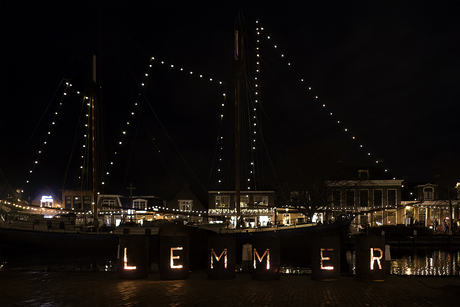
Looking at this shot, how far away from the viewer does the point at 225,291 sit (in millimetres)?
10055

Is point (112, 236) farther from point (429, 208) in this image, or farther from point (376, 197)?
point (429, 208)

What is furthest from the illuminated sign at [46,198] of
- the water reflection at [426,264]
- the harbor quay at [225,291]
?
the harbor quay at [225,291]

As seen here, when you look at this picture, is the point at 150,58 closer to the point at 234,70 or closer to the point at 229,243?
the point at 234,70

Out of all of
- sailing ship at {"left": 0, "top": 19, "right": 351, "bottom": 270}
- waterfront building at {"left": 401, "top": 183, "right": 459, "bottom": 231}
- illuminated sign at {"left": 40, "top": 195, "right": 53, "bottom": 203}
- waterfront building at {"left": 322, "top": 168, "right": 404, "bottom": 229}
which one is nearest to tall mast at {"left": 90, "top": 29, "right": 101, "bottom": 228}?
sailing ship at {"left": 0, "top": 19, "right": 351, "bottom": 270}

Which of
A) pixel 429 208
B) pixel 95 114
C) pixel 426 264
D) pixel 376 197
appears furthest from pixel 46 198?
pixel 429 208

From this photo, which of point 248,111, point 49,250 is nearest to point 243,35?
point 248,111

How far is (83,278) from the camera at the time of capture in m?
12.3

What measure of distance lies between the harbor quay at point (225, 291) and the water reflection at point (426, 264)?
8.62 meters

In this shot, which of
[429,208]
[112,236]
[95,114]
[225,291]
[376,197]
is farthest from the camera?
[376,197]

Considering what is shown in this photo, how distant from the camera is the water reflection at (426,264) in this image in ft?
65.4

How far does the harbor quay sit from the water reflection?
8620 millimetres

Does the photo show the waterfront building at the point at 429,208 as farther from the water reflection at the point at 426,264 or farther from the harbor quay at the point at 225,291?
the harbor quay at the point at 225,291

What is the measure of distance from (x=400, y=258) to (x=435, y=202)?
27.2 metres

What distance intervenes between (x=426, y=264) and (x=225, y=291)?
58.5 feet
